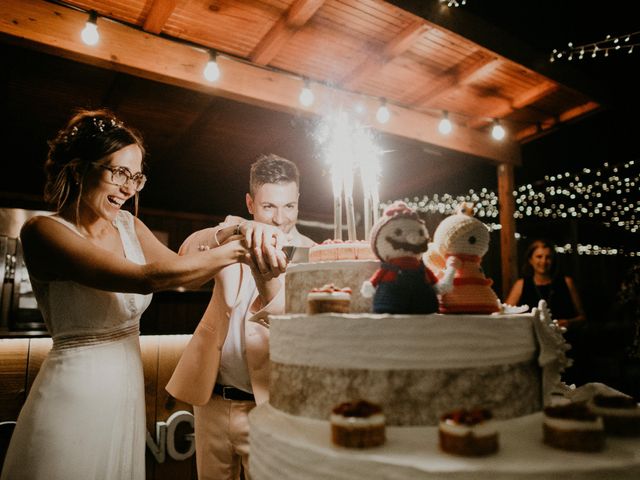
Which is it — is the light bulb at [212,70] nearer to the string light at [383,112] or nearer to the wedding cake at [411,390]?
the string light at [383,112]

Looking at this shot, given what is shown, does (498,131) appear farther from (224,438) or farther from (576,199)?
(224,438)

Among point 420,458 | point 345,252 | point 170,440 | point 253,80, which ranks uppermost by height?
point 253,80

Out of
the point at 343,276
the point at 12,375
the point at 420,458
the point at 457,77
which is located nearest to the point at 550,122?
the point at 457,77

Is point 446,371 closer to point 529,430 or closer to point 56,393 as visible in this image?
point 529,430

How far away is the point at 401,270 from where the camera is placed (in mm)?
1462

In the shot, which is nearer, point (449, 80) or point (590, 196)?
point (449, 80)

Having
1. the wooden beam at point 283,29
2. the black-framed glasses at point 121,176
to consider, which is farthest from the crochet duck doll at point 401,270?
the wooden beam at point 283,29

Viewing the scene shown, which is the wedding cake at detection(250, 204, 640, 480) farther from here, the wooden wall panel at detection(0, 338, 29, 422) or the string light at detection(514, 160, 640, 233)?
the string light at detection(514, 160, 640, 233)

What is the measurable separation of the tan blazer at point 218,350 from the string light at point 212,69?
1.92 meters

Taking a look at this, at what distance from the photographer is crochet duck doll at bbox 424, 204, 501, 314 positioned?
154cm

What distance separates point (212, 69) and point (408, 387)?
3.32 metres

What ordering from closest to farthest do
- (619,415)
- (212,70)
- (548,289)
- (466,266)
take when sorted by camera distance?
(619,415), (466,266), (212,70), (548,289)

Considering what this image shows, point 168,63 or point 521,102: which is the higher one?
point 521,102

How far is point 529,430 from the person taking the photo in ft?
4.36
